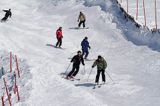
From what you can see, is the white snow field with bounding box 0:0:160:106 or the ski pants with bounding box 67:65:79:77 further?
the ski pants with bounding box 67:65:79:77

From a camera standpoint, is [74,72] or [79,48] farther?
[79,48]

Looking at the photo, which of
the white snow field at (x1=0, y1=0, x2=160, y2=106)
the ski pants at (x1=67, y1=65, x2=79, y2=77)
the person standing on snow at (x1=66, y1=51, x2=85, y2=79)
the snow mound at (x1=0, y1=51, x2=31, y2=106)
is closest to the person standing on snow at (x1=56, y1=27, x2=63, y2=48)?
the white snow field at (x1=0, y1=0, x2=160, y2=106)

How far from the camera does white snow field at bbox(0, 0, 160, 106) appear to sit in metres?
23.7

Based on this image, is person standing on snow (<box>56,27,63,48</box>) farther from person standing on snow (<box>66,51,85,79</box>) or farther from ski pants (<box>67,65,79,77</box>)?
ski pants (<box>67,65,79,77</box>)

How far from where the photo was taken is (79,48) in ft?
114

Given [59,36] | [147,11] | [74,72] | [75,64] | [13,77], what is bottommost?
[13,77]

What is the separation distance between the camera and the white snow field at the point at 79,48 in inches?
934

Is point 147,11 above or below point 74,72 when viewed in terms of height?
above

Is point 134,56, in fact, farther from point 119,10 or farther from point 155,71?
point 119,10

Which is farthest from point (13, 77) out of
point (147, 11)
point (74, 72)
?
point (147, 11)

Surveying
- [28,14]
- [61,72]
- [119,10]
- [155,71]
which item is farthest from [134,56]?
[28,14]

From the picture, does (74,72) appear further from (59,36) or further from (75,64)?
(59,36)

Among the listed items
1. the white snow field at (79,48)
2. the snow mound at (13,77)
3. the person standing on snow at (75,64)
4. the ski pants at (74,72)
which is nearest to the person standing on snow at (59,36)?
the white snow field at (79,48)

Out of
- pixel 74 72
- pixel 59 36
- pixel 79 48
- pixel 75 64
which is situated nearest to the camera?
pixel 75 64
